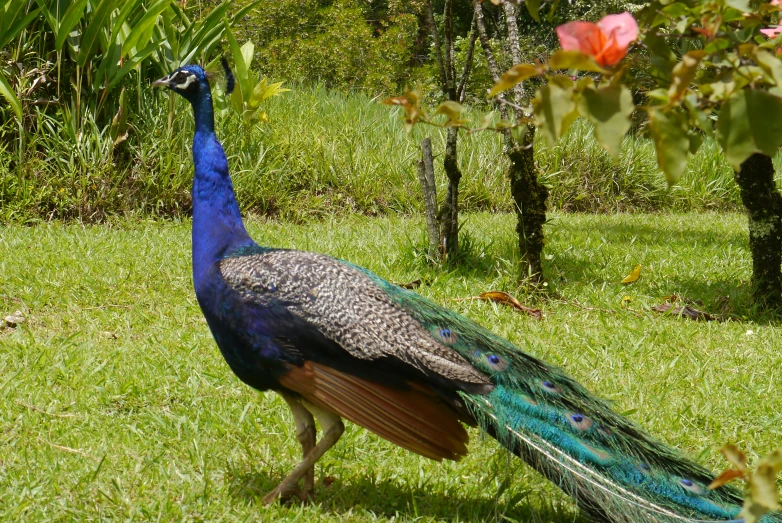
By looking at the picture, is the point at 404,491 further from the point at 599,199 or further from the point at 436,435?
the point at 599,199

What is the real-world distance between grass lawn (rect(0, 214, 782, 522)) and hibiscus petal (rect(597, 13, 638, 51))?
1.94 metres

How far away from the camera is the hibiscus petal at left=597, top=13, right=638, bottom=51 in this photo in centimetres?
108

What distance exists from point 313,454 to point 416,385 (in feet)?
1.53

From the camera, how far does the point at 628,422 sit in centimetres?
276

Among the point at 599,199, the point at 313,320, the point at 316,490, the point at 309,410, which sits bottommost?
the point at 599,199

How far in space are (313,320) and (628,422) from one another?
3.52 ft

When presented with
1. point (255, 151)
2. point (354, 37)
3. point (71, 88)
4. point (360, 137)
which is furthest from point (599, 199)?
point (354, 37)

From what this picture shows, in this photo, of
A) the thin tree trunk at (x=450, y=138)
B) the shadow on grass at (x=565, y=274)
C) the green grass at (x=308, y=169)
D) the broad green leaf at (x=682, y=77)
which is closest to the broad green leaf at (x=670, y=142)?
the broad green leaf at (x=682, y=77)

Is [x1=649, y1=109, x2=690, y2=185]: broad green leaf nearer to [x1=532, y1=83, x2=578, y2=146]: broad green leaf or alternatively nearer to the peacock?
[x1=532, y1=83, x2=578, y2=146]: broad green leaf

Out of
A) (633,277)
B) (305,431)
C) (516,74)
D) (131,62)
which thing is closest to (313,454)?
(305,431)

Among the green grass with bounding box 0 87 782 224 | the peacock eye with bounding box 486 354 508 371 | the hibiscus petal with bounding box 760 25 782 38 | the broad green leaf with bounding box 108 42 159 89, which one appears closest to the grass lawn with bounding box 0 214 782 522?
the peacock eye with bounding box 486 354 508 371

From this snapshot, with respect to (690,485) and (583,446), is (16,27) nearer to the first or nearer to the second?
(583,446)

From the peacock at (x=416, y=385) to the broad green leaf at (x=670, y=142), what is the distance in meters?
1.67

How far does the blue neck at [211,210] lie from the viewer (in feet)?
10.3
